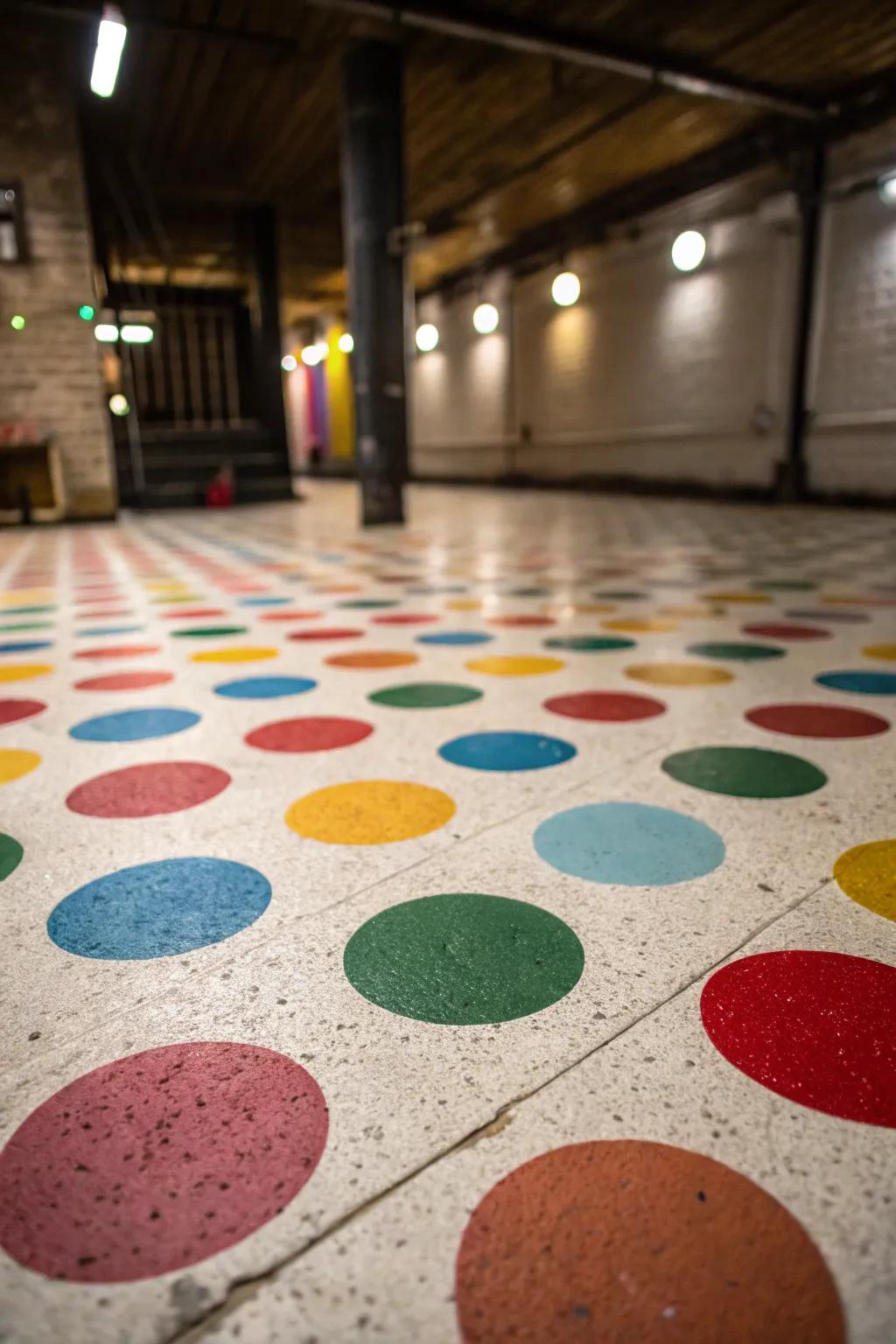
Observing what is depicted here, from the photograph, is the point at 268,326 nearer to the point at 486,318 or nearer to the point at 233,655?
the point at 486,318

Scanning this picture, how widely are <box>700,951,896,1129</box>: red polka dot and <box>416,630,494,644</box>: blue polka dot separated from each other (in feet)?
4.75

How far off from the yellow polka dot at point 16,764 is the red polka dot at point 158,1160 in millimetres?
753

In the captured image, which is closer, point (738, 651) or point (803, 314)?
point (738, 651)

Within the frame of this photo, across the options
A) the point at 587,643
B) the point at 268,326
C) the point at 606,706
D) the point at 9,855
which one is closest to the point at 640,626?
the point at 587,643

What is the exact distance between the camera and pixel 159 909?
0.79 metres

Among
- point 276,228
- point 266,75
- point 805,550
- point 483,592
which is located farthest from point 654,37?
point 276,228

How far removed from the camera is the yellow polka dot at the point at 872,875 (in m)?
0.78

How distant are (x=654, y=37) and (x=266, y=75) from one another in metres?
3.17

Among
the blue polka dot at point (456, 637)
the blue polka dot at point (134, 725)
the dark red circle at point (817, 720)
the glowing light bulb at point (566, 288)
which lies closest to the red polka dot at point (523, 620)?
the blue polka dot at point (456, 637)

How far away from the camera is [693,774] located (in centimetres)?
112

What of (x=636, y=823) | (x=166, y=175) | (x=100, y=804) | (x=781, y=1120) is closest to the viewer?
(x=781, y=1120)

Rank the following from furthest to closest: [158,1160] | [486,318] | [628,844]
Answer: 1. [486,318]
2. [628,844]
3. [158,1160]

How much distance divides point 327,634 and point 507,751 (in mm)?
1137

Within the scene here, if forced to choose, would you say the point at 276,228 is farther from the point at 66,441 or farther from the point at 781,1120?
the point at 781,1120
